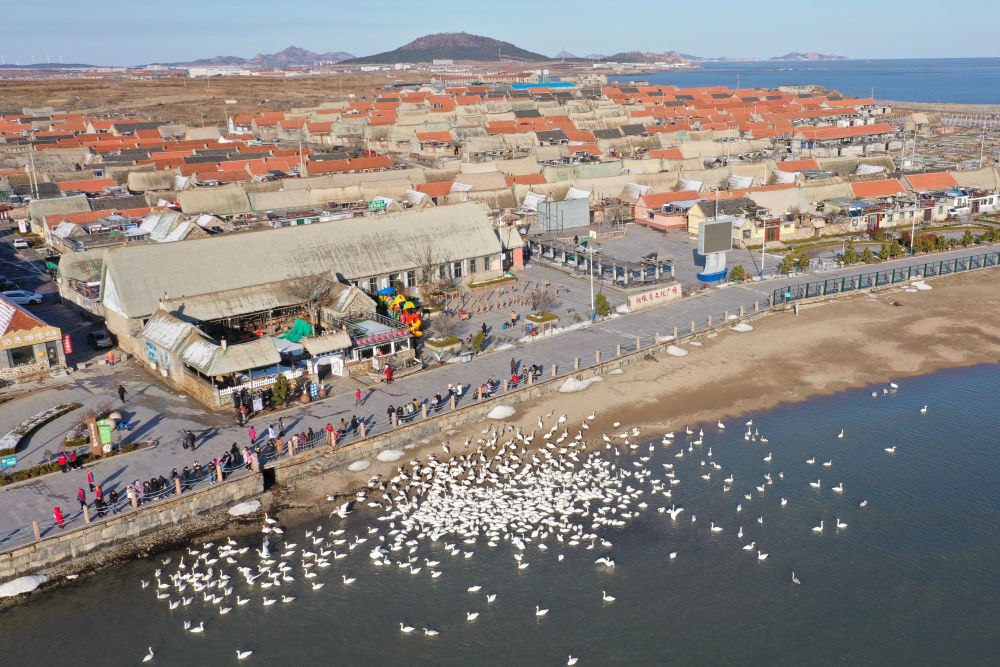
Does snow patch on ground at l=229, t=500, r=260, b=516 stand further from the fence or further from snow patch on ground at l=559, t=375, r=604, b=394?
the fence

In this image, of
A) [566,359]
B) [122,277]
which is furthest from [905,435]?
[122,277]

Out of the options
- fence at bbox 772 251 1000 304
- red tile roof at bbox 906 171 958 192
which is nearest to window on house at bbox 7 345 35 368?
fence at bbox 772 251 1000 304

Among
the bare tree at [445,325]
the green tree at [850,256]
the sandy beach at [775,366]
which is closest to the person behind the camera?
the sandy beach at [775,366]

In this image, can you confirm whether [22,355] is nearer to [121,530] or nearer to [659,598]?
[121,530]

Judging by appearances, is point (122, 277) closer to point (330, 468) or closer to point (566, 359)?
point (330, 468)

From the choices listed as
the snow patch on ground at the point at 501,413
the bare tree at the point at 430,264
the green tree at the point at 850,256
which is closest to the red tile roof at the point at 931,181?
the green tree at the point at 850,256

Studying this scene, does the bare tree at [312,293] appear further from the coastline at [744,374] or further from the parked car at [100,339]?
the coastline at [744,374]
